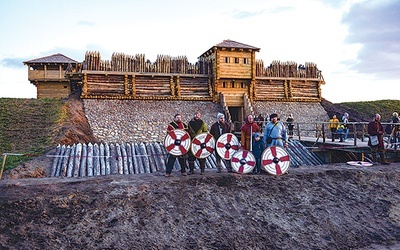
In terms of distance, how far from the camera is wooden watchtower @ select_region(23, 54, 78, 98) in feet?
101

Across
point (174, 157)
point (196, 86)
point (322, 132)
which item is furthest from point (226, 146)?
point (196, 86)

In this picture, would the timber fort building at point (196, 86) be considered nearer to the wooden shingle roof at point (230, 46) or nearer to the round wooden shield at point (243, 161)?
the wooden shingle roof at point (230, 46)

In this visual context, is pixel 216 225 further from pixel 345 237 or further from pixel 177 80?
pixel 177 80

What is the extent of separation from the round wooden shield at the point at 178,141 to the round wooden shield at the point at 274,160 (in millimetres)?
2160

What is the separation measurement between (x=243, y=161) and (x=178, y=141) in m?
1.92

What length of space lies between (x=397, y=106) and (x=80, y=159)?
31836 millimetres

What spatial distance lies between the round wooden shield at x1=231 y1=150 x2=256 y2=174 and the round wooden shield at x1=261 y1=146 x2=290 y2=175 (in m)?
0.32

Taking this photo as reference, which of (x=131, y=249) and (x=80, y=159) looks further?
Result: (x=80, y=159)

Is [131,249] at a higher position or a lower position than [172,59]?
lower

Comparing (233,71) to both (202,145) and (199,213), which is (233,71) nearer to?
(202,145)

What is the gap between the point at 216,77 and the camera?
2625 cm

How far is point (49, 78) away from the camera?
3098 centimetres

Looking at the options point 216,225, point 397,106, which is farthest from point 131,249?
point 397,106

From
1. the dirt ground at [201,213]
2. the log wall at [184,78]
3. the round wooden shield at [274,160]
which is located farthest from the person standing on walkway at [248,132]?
the log wall at [184,78]
